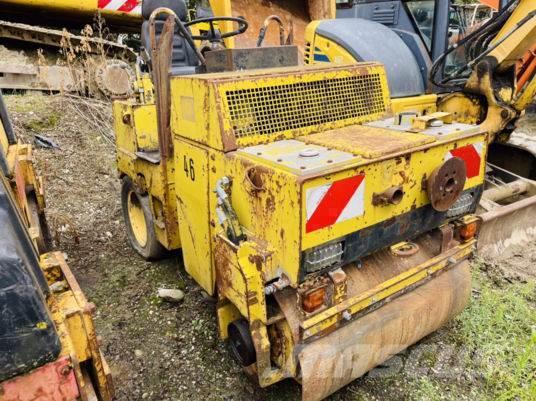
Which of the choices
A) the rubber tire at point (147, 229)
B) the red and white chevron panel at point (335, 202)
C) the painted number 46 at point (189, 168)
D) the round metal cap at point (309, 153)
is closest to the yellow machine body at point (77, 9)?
the rubber tire at point (147, 229)

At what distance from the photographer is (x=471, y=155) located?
238 centimetres

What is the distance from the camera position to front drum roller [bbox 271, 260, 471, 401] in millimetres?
2006

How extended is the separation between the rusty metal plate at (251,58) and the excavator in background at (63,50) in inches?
166

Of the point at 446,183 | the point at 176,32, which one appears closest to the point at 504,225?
the point at 446,183

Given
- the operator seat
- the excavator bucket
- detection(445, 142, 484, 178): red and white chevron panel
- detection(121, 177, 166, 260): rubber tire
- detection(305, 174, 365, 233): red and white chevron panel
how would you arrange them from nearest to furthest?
1. detection(305, 174, 365, 233): red and white chevron panel
2. detection(445, 142, 484, 178): red and white chevron panel
3. detection(121, 177, 166, 260): rubber tire
4. the excavator bucket
5. the operator seat

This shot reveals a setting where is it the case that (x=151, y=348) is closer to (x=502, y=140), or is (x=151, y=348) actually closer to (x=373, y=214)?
(x=373, y=214)

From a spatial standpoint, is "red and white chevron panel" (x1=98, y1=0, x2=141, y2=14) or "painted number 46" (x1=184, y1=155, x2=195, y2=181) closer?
"painted number 46" (x1=184, y1=155, x2=195, y2=181)

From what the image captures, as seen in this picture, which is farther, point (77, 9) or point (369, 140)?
point (77, 9)

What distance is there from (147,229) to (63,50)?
15.5 feet

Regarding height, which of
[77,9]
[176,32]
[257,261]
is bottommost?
[257,261]

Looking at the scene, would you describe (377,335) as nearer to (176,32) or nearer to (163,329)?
(163,329)

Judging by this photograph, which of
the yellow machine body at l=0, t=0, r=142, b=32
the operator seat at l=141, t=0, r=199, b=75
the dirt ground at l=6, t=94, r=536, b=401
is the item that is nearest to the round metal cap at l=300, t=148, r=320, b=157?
the dirt ground at l=6, t=94, r=536, b=401

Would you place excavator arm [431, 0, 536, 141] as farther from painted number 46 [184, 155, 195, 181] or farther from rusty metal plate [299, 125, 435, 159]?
painted number 46 [184, 155, 195, 181]

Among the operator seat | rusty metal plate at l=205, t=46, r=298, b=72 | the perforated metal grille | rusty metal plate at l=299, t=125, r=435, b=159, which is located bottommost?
rusty metal plate at l=299, t=125, r=435, b=159
